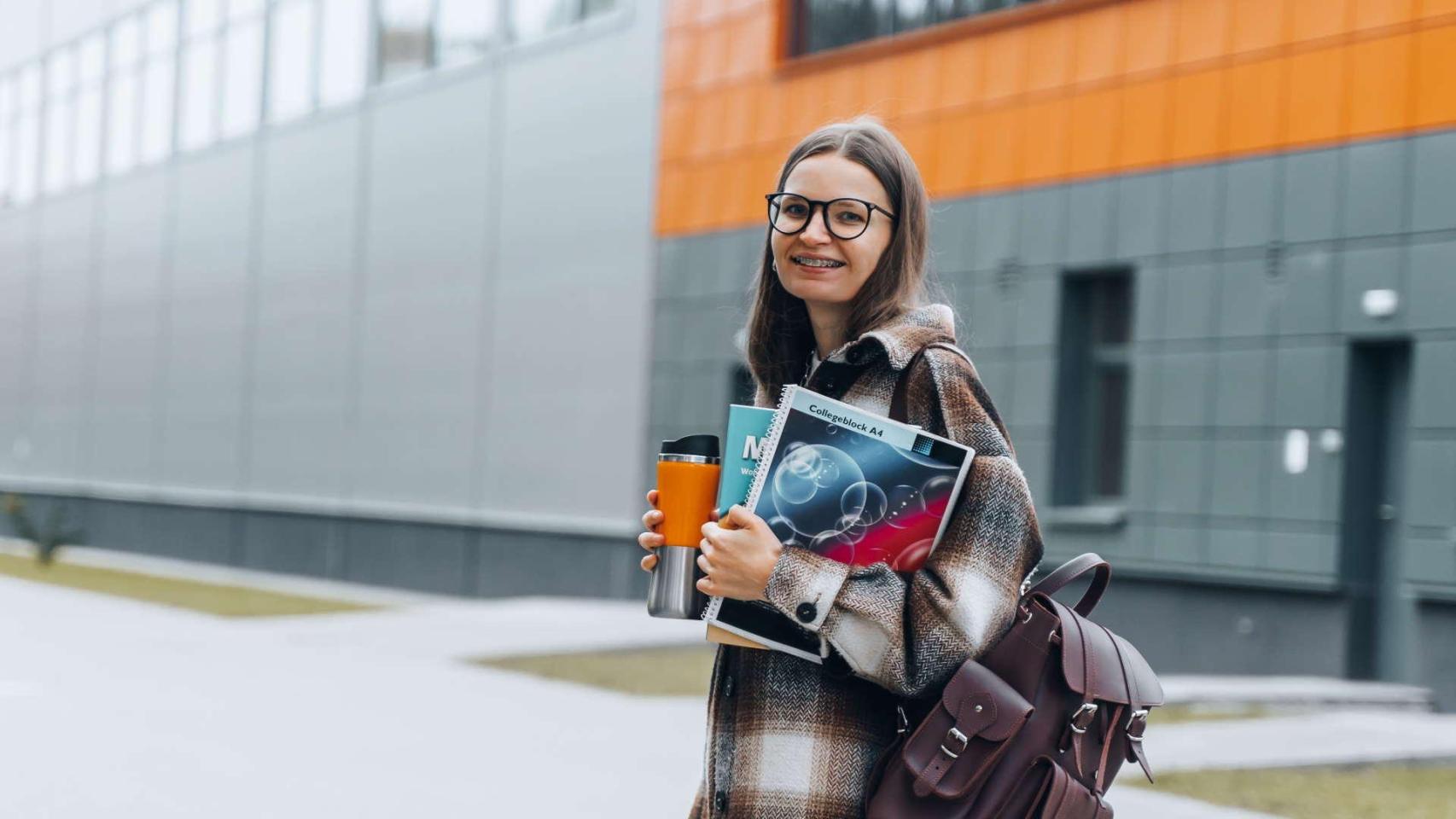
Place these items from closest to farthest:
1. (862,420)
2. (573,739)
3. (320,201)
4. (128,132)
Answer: (862,420), (573,739), (320,201), (128,132)

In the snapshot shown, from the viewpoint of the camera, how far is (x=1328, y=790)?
31.0 feet

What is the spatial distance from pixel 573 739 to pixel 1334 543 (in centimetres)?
688

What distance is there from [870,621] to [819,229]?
60 cm

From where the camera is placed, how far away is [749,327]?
309 cm

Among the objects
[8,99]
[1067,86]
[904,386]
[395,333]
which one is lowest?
[904,386]

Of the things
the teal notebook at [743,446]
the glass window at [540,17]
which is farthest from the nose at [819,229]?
the glass window at [540,17]

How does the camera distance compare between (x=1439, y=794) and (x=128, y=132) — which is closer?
(x=1439, y=794)

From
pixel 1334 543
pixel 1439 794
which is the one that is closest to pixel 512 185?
pixel 1334 543

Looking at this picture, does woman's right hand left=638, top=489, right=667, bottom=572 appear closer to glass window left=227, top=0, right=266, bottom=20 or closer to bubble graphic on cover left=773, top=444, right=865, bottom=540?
bubble graphic on cover left=773, top=444, right=865, bottom=540

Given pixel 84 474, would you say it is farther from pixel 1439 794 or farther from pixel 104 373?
pixel 1439 794

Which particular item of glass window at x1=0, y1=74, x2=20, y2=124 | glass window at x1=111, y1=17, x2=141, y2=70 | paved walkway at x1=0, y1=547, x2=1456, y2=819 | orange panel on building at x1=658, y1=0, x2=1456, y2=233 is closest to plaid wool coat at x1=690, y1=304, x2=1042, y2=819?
paved walkway at x1=0, y1=547, x2=1456, y2=819

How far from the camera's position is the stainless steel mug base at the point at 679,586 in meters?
2.77

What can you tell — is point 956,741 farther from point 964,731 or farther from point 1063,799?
point 1063,799

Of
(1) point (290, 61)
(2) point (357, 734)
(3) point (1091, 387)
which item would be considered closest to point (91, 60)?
(1) point (290, 61)
